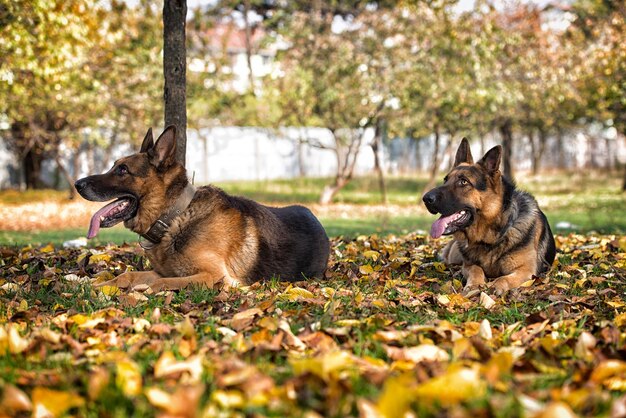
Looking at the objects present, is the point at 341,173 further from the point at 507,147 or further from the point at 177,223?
the point at 177,223

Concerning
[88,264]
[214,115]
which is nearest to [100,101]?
[214,115]

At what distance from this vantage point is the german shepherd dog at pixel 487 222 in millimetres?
5781

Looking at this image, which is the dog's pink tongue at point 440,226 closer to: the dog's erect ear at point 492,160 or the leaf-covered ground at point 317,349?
the leaf-covered ground at point 317,349

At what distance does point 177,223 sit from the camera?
210 inches

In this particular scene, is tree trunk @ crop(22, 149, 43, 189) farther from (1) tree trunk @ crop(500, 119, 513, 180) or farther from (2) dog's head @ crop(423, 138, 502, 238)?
(2) dog's head @ crop(423, 138, 502, 238)

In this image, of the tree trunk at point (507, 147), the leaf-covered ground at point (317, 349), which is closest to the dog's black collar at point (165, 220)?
the leaf-covered ground at point (317, 349)

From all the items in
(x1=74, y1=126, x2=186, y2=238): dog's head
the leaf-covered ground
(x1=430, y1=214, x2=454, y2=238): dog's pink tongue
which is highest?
(x1=74, y1=126, x2=186, y2=238): dog's head

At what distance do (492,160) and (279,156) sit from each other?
3117 centimetres

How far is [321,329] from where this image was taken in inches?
139

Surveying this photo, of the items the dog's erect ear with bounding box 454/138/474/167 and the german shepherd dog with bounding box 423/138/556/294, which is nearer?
the german shepherd dog with bounding box 423/138/556/294

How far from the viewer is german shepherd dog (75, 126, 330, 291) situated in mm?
5164

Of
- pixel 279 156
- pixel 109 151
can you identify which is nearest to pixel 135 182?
pixel 109 151

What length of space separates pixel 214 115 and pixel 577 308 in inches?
907

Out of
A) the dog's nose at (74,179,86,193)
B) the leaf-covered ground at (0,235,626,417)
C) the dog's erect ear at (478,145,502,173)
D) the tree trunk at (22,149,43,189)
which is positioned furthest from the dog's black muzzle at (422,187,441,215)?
the tree trunk at (22,149,43,189)
